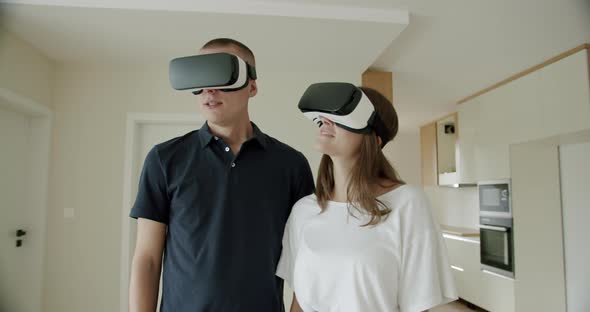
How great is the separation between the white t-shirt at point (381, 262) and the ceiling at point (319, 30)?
1884 mm

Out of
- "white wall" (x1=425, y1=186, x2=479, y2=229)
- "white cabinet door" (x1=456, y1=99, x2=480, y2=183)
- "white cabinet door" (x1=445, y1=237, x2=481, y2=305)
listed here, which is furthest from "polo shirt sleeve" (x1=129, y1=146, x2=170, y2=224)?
"white wall" (x1=425, y1=186, x2=479, y2=229)

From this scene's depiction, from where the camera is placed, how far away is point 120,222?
10.9 ft

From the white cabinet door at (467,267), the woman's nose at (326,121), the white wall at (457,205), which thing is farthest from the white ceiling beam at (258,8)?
the white wall at (457,205)

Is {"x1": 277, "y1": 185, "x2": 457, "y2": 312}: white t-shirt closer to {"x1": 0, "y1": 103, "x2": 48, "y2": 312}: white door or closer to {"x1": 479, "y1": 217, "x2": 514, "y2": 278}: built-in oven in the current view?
{"x1": 0, "y1": 103, "x2": 48, "y2": 312}: white door

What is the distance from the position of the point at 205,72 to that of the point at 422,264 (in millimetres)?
702

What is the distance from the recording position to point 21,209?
3.19 m

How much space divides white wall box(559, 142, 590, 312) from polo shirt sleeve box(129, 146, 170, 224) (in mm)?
3789

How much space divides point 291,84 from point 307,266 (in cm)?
269

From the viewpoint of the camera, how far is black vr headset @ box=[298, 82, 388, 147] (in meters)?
1.07

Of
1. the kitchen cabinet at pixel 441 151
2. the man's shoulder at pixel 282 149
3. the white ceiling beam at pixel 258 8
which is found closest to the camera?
the man's shoulder at pixel 282 149

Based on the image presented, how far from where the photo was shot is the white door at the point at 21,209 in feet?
9.72

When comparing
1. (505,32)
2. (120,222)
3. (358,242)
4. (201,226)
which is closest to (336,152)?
(358,242)

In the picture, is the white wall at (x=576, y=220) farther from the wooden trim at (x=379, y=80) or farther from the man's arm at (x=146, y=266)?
the man's arm at (x=146, y=266)

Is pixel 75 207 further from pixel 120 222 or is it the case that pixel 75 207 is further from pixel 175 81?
pixel 175 81
